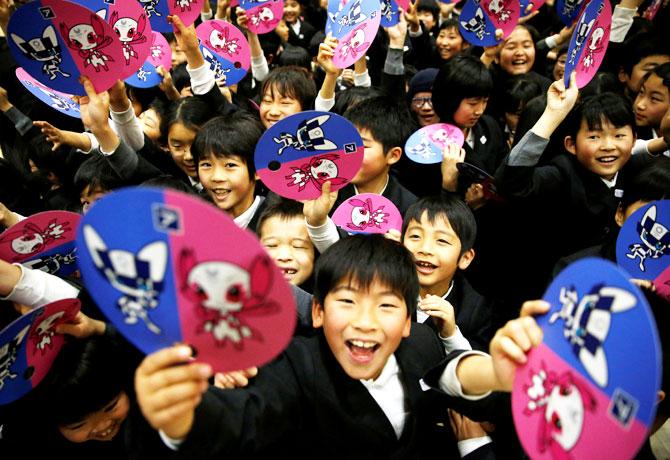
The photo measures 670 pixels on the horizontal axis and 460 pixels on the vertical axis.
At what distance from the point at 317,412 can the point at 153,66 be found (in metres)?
2.76

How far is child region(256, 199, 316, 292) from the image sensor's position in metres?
1.95

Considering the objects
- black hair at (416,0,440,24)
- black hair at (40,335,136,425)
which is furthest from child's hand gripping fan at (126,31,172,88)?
black hair at (416,0,440,24)

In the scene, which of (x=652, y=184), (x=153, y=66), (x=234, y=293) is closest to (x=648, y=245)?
(x=652, y=184)

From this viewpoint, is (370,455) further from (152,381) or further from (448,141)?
(448,141)

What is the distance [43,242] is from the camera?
5.78ft

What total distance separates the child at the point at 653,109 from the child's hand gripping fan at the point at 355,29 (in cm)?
161

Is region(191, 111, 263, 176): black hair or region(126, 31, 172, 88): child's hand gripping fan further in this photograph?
region(126, 31, 172, 88): child's hand gripping fan

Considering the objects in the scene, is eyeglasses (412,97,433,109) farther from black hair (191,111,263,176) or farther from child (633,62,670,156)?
black hair (191,111,263,176)

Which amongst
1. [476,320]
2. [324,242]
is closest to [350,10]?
[324,242]

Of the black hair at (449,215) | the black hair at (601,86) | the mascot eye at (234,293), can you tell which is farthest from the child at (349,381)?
the black hair at (601,86)

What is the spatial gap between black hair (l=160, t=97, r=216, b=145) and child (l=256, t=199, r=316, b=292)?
95 centimetres

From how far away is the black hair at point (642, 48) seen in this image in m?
3.28

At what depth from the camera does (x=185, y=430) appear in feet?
3.14

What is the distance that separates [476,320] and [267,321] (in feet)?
4.05
